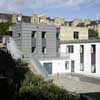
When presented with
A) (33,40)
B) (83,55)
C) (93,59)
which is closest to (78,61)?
(83,55)

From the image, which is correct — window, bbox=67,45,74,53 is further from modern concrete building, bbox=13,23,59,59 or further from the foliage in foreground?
the foliage in foreground

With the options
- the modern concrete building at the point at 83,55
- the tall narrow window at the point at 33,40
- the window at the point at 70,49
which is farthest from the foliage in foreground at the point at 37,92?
the window at the point at 70,49

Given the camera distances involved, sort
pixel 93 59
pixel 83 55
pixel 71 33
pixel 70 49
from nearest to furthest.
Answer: pixel 93 59
pixel 83 55
pixel 70 49
pixel 71 33

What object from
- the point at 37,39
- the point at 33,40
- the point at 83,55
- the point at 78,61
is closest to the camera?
the point at 33,40

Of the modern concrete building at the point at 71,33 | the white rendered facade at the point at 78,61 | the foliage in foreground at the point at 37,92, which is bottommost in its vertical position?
the foliage in foreground at the point at 37,92

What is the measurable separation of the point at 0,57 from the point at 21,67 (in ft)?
11.5

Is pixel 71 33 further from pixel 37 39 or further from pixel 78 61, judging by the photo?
pixel 37 39

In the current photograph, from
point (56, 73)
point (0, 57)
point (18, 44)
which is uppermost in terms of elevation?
point (18, 44)

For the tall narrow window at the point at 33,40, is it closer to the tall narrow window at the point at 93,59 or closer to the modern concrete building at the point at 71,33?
the tall narrow window at the point at 93,59

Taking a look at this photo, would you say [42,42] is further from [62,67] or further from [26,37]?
[62,67]

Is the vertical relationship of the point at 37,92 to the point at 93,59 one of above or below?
below

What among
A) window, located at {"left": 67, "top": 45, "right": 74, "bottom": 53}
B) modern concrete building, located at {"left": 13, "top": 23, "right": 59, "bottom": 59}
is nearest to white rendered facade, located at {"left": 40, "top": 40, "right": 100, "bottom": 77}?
window, located at {"left": 67, "top": 45, "right": 74, "bottom": 53}

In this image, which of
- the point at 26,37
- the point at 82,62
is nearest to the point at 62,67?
the point at 82,62

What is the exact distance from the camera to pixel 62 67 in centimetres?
2953
